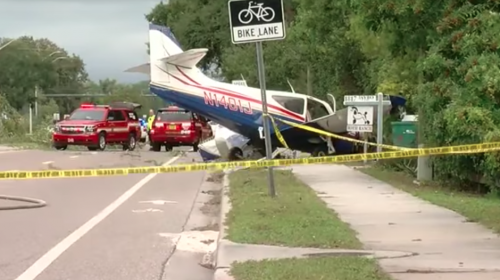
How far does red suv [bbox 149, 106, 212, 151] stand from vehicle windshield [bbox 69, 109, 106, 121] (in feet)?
7.27

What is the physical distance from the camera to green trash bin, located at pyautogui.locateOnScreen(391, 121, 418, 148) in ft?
62.7

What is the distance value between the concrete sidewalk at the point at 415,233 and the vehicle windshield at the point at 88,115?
1902cm

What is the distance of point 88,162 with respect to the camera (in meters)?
24.3

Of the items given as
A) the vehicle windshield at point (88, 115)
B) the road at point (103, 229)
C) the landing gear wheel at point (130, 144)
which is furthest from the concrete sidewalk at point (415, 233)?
the landing gear wheel at point (130, 144)

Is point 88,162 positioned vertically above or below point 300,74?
below

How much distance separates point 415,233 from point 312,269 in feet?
9.15

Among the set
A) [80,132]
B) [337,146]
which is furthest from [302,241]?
[80,132]

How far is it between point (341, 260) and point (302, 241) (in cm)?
130

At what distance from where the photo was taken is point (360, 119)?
20.7 metres

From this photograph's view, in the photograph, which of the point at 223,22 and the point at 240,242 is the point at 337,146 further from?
the point at 223,22

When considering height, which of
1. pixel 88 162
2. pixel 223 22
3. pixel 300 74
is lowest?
pixel 88 162

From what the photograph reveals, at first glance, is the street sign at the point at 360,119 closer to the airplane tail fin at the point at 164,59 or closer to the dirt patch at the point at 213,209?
the airplane tail fin at the point at 164,59

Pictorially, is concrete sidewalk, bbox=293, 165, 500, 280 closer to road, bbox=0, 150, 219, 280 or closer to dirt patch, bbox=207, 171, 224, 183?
road, bbox=0, 150, 219, 280

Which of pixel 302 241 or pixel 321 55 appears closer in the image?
pixel 302 241
